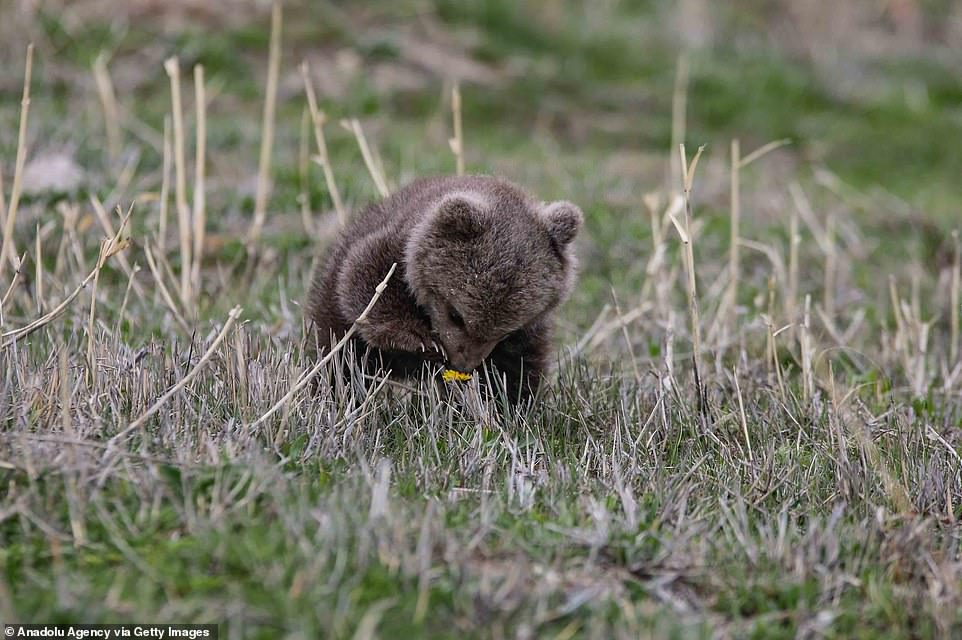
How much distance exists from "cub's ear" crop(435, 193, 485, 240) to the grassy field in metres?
0.75

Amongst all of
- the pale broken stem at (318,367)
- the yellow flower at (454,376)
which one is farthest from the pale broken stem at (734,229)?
the pale broken stem at (318,367)

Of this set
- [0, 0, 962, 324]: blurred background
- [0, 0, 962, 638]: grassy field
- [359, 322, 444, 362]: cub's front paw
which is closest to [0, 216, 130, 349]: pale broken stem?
[0, 0, 962, 638]: grassy field

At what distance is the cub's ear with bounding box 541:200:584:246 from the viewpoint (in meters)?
5.23

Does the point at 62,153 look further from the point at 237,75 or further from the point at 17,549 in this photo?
the point at 17,549

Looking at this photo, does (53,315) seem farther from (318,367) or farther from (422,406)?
(422,406)

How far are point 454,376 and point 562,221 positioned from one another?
2.97 feet

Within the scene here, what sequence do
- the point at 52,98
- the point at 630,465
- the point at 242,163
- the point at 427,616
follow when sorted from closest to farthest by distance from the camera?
the point at 427,616
the point at 630,465
the point at 242,163
the point at 52,98

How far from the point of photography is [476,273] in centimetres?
486

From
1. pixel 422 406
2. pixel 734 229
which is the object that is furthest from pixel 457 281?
pixel 734 229

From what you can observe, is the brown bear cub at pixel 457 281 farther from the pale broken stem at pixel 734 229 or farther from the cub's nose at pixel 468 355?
the pale broken stem at pixel 734 229

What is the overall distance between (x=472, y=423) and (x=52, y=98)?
8142 millimetres

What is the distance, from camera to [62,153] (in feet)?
29.9

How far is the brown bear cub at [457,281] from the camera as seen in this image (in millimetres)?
4867

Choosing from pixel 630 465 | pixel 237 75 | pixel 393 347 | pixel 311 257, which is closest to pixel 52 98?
pixel 237 75
